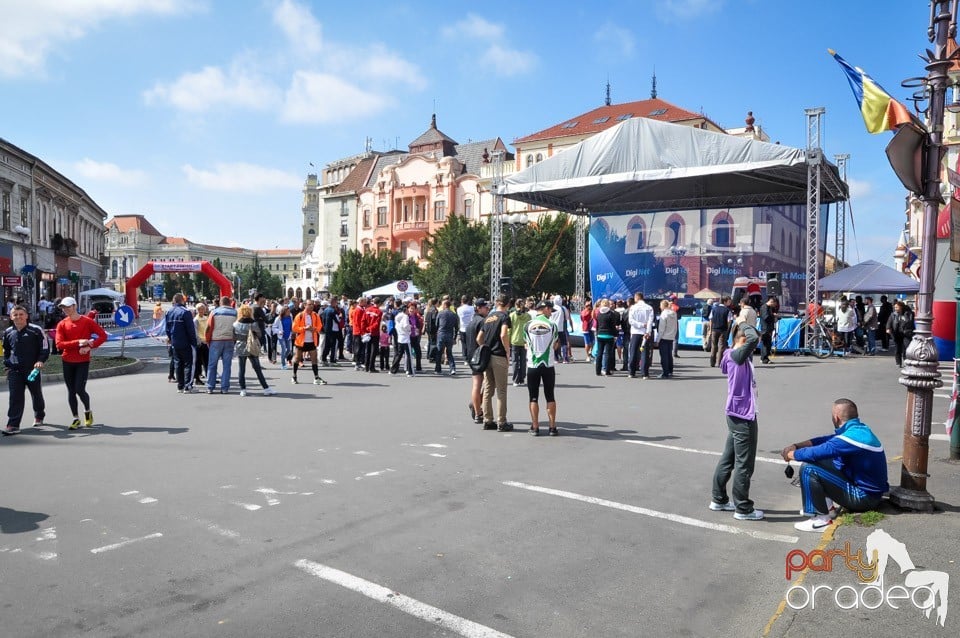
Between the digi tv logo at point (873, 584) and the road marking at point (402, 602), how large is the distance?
1.73m

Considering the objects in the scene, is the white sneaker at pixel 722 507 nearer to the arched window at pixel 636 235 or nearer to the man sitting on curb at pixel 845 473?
the man sitting on curb at pixel 845 473

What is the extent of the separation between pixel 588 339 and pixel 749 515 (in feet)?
48.8

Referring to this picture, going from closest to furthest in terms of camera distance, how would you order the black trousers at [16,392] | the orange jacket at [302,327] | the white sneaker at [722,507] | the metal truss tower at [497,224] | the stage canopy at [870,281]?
the white sneaker at [722,507] → the black trousers at [16,392] → the orange jacket at [302,327] → the stage canopy at [870,281] → the metal truss tower at [497,224]

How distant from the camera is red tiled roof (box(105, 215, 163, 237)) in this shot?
143250 mm

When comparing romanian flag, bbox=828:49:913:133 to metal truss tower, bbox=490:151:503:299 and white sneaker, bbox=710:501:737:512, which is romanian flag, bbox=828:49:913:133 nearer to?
white sneaker, bbox=710:501:737:512

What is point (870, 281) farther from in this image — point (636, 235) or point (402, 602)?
point (402, 602)

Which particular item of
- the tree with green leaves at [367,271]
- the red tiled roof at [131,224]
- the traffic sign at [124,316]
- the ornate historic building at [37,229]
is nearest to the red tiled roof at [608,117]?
the tree with green leaves at [367,271]

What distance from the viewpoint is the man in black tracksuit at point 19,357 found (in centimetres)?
891

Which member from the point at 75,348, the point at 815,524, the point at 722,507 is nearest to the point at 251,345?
the point at 75,348

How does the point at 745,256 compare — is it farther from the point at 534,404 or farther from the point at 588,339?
the point at 534,404

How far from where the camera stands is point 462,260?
164ft

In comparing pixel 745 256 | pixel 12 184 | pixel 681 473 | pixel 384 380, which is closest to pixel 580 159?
pixel 745 256

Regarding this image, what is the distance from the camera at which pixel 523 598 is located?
4.11 metres

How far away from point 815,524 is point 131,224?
158061mm
